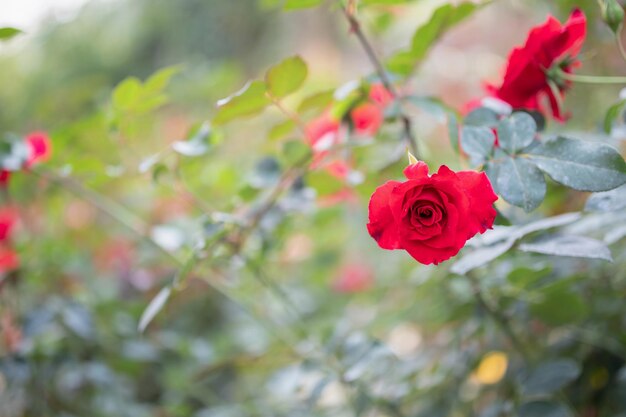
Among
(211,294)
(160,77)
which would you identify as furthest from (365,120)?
(211,294)

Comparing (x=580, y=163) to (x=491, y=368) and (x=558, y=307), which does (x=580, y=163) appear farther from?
(x=491, y=368)

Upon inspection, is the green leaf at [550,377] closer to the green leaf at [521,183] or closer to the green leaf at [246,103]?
the green leaf at [521,183]

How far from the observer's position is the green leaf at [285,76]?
591 mm

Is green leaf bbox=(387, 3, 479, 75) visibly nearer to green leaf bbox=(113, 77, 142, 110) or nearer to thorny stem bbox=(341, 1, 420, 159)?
thorny stem bbox=(341, 1, 420, 159)

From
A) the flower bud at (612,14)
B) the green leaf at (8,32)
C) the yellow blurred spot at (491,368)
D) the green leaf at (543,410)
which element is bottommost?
the yellow blurred spot at (491,368)

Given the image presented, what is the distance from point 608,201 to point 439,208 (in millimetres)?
182

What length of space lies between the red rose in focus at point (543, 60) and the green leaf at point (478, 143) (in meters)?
0.06

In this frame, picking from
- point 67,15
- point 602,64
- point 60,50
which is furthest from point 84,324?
→ point 60,50

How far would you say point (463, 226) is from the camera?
0.41 meters

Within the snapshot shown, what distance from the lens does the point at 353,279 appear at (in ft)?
5.23

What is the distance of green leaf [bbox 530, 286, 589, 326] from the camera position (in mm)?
631

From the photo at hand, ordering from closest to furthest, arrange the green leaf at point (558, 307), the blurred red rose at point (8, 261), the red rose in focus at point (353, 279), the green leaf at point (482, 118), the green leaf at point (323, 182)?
1. the green leaf at point (482, 118)
2. the green leaf at point (558, 307)
3. the green leaf at point (323, 182)
4. the blurred red rose at point (8, 261)
5. the red rose in focus at point (353, 279)

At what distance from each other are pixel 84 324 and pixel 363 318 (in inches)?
20.5

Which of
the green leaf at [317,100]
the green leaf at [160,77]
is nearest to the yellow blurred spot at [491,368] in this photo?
the green leaf at [317,100]
